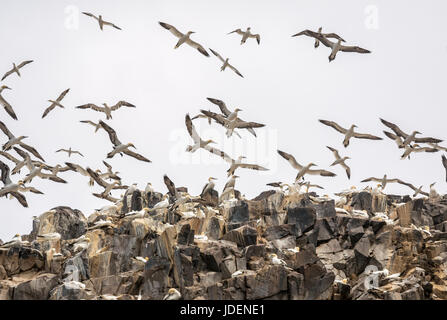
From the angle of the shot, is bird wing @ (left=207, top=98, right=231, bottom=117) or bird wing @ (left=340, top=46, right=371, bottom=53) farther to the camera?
bird wing @ (left=207, top=98, right=231, bottom=117)

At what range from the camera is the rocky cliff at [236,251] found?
28.9 metres

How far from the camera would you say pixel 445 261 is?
3556 centimetres

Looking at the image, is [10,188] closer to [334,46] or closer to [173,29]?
[173,29]

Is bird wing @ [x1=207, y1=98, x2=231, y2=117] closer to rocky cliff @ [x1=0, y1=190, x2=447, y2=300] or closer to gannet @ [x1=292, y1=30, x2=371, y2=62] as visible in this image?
rocky cliff @ [x1=0, y1=190, x2=447, y2=300]

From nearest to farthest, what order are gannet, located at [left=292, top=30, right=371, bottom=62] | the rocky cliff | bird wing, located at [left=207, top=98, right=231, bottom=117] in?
the rocky cliff
gannet, located at [left=292, top=30, right=371, bottom=62]
bird wing, located at [left=207, top=98, right=231, bottom=117]

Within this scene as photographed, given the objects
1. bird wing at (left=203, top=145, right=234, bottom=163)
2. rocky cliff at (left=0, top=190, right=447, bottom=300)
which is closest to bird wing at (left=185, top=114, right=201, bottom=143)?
bird wing at (left=203, top=145, right=234, bottom=163)

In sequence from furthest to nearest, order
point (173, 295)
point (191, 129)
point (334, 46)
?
point (334, 46) < point (191, 129) < point (173, 295)

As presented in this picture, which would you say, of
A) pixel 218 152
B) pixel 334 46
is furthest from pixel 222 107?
pixel 334 46

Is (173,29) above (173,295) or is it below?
above

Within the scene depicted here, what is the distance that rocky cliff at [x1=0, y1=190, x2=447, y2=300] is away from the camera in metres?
28.9

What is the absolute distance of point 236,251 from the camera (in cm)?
3122
